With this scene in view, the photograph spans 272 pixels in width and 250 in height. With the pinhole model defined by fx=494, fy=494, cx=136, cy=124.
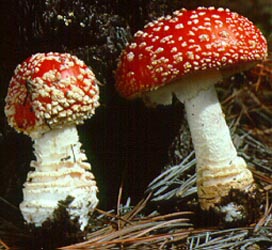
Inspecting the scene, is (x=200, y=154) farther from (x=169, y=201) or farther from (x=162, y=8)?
(x=162, y=8)

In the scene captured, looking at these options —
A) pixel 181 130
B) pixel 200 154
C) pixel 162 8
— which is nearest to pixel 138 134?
pixel 181 130

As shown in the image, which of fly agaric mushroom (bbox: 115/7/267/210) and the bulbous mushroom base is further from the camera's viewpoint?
the bulbous mushroom base

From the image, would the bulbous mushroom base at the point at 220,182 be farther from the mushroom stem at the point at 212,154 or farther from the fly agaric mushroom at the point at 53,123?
the fly agaric mushroom at the point at 53,123

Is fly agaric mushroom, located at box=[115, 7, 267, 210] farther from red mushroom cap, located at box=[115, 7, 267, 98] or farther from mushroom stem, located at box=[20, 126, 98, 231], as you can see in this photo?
mushroom stem, located at box=[20, 126, 98, 231]

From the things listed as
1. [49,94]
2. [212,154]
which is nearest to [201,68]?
[212,154]

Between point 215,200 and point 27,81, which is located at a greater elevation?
point 27,81

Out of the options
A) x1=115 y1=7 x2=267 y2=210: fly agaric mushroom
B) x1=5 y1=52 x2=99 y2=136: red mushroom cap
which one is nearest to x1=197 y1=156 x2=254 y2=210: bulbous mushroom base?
x1=115 y1=7 x2=267 y2=210: fly agaric mushroom

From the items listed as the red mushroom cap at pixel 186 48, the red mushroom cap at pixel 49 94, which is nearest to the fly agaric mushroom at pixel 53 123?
the red mushroom cap at pixel 49 94
